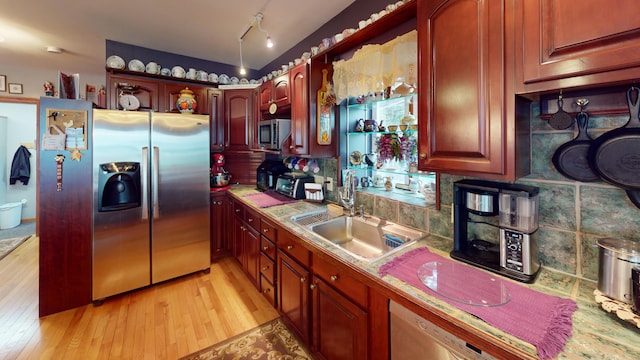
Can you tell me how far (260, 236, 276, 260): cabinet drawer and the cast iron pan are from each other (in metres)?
1.74

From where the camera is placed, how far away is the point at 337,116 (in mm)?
2166

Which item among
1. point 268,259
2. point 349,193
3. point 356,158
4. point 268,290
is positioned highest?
point 356,158

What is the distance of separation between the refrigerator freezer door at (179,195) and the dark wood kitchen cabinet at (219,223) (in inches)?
9.4

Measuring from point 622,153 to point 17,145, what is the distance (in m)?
7.88

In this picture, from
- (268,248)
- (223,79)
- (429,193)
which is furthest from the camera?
(223,79)

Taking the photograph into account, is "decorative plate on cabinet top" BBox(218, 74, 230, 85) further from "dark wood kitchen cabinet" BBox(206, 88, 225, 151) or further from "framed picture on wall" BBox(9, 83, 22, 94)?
"framed picture on wall" BBox(9, 83, 22, 94)

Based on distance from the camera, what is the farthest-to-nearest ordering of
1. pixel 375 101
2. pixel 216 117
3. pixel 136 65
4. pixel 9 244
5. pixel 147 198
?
pixel 9 244, pixel 216 117, pixel 136 65, pixel 147 198, pixel 375 101

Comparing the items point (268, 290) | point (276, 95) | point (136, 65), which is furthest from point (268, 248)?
point (136, 65)

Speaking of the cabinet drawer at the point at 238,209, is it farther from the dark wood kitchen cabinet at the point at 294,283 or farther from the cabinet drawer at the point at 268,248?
the dark wood kitchen cabinet at the point at 294,283

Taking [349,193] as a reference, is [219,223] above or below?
below

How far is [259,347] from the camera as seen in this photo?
1.81 m

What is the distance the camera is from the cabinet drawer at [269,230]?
6.44ft

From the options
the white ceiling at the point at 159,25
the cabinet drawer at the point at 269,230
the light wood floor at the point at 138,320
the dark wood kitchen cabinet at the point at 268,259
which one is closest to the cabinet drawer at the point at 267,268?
the dark wood kitchen cabinet at the point at 268,259

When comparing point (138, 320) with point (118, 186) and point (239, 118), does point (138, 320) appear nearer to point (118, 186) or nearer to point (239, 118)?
point (118, 186)
